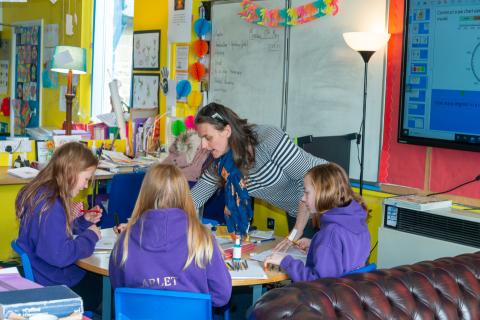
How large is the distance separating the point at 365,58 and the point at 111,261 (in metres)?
2.45

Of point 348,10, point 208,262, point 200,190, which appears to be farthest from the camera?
point 348,10

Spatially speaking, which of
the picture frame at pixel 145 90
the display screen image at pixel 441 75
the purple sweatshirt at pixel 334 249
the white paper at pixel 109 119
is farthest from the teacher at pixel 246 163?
the picture frame at pixel 145 90

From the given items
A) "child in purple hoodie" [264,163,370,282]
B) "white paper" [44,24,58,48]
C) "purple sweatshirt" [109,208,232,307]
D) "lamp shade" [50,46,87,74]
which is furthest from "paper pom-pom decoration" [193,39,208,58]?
"white paper" [44,24,58,48]

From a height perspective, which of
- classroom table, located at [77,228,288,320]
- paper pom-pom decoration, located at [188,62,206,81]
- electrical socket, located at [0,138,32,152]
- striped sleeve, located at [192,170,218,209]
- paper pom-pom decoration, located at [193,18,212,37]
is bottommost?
classroom table, located at [77,228,288,320]

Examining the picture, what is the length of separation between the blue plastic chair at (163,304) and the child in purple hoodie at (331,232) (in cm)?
61

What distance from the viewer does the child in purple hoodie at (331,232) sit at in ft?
10.5

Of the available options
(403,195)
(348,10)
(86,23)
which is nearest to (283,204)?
(403,195)

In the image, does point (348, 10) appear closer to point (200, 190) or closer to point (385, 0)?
point (385, 0)

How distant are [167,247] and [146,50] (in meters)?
4.55

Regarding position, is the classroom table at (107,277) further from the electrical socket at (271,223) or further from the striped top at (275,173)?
the electrical socket at (271,223)

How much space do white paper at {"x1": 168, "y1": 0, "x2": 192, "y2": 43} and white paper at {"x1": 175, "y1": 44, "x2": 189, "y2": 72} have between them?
0.07 m

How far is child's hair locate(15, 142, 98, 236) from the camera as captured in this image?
342 centimetres

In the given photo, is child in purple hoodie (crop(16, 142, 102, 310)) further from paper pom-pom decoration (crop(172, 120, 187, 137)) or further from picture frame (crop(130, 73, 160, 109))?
picture frame (crop(130, 73, 160, 109))

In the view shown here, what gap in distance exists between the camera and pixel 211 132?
3.99 m
